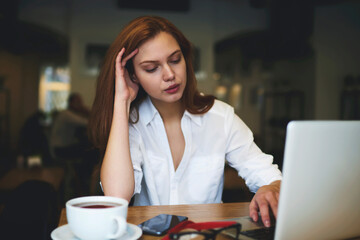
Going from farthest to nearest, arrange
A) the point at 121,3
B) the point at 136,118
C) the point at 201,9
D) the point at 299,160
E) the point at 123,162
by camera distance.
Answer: the point at 201,9 < the point at 121,3 < the point at 136,118 < the point at 123,162 < the point at 299,160

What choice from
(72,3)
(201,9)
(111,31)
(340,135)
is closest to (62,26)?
(72,3)

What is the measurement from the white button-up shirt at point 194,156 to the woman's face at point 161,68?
0.63ft

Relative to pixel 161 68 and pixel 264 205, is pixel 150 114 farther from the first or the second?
pixel 264 205

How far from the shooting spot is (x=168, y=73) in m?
1.41

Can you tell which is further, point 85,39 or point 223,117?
point 85,39

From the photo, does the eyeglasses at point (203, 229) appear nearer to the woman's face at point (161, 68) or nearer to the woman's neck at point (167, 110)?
the woman's face at point (161, 68)

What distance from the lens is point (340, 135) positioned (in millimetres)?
720

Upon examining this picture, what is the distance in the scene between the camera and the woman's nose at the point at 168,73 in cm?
140

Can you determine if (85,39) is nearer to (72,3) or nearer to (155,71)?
(72,3)

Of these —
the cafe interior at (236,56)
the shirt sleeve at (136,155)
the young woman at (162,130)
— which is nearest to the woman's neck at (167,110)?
the young woman at (162,130)

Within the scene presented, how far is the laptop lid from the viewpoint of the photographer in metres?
0.68

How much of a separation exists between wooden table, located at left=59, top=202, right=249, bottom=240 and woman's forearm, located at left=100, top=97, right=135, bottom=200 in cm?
15

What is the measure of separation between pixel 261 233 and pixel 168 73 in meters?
0.71

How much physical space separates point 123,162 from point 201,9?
21.1 ft
